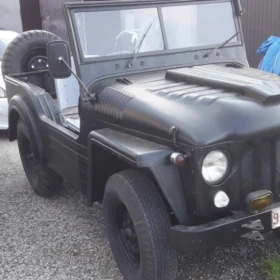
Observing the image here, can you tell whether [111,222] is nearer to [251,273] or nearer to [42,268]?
[42,268]

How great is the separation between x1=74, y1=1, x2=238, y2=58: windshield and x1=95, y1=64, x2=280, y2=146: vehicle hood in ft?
0.98

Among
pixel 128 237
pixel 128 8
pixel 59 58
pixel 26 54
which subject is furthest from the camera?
pixel 26 54

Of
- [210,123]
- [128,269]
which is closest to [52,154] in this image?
[128,269]

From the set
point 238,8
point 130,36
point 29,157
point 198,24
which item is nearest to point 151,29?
point 130,36

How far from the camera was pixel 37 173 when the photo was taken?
4734 millimetres

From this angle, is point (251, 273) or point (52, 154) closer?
point (251, 273)

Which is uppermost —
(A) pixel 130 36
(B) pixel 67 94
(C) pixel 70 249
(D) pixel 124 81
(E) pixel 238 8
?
(E) pixel 238 8

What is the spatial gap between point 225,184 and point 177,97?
67 centimetres

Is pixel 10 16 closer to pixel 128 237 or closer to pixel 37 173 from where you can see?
pixel 37 173

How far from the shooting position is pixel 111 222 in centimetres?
323

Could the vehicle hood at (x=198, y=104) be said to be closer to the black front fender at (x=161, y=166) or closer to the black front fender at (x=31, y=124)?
the black front fender at (x=161, y=166)

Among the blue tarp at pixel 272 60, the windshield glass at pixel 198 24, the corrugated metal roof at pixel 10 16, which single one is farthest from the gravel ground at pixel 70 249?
the corrugated metal roof at pixel 10 16

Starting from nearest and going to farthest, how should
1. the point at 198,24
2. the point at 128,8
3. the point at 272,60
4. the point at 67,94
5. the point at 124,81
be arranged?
the point at 124,81
the point at 128,8
the point at 198,24
the point at 67,94
the point at 272,60

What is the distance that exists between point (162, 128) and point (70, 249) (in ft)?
4.81
